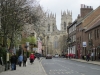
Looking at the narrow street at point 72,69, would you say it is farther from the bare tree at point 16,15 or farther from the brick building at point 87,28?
the brick building at point 87,28

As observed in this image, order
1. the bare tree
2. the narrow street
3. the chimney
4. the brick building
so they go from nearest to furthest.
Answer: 1. the narrow street
2. the bare tree
3. the brick building
4. the chimney

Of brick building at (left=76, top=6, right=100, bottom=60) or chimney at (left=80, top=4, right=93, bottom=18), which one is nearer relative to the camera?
brick building at (left=76, top=6, right=100, bottom=60)

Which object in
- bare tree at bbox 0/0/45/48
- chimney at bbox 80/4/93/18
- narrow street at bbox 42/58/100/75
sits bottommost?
narrow street at bbox 42/58/100/75

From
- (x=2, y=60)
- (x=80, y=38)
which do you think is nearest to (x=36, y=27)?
(x=2, y=60)

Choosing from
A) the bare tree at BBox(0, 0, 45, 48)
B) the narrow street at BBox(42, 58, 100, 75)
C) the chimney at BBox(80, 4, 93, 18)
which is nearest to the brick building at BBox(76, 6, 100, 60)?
the chimney at BBox(80, 4, 93, 18)

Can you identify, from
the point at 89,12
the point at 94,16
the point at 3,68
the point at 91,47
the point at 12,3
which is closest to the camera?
the point at 3,68

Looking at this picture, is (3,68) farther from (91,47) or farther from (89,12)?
(89,12)

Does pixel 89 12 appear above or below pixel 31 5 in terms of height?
above

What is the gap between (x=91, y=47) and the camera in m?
62.2

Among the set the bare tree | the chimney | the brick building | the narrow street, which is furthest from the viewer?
the chimney

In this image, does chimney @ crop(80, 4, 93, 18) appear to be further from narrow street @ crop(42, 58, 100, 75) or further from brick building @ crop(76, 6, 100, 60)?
narrow street @ crop(42, 58, 100, 75)

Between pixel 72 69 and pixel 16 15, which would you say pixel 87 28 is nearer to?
pixel 16 15

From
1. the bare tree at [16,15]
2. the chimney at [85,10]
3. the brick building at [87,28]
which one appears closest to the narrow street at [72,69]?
the bare tree at [16,15]

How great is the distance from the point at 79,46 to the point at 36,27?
1641 inches
